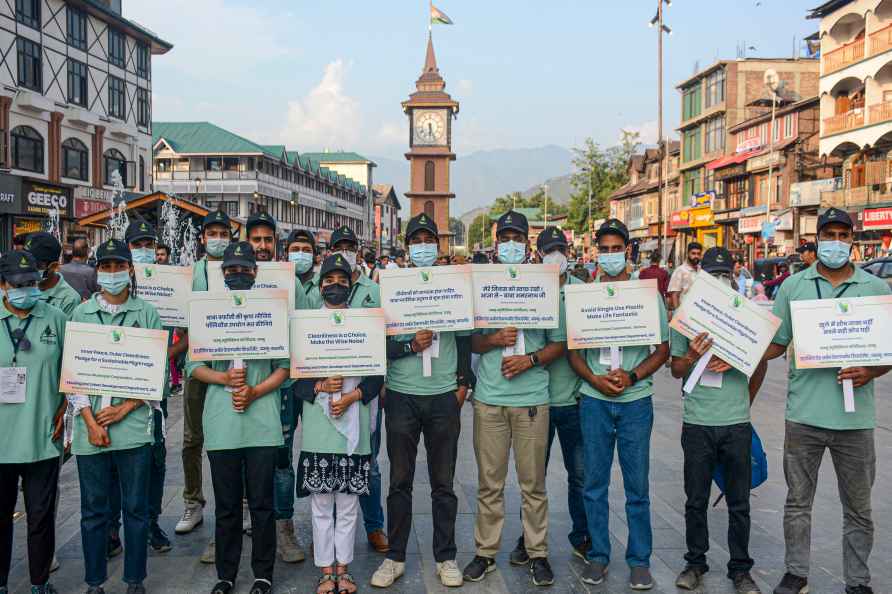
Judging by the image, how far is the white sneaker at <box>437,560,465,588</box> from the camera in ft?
16.6

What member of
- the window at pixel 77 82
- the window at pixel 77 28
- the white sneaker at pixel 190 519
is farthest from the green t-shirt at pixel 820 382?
the window at pixel 77 28

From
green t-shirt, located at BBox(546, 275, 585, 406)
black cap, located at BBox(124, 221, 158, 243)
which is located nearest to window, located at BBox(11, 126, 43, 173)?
black cap, located at BBox(124, 221, 158, 243)

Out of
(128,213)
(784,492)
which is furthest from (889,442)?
(128,213)

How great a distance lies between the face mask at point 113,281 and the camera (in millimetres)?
4832

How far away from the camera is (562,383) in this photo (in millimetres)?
5457

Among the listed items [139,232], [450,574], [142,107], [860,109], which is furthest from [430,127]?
[450,574]

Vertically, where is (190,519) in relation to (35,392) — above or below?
below

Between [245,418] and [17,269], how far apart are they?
63.8 inches

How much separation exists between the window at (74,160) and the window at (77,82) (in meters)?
2.06

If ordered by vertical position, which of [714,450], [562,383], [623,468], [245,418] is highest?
[562,383]

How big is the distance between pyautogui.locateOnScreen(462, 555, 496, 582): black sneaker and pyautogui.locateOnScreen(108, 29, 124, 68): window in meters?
43.9

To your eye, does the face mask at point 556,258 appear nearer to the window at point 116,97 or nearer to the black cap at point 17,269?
the black cap at point 17,269

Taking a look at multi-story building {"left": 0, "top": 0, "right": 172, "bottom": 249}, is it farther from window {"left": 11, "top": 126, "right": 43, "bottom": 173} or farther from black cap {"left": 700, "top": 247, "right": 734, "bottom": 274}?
black cap {"left": 700, "top": 247, "right": 734, "bottom": 274}

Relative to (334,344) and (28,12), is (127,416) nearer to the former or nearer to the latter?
(334,344)
